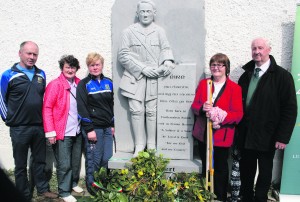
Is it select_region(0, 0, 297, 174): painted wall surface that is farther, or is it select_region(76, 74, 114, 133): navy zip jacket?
select_region(0, 0, 297, 174): painted wall surface

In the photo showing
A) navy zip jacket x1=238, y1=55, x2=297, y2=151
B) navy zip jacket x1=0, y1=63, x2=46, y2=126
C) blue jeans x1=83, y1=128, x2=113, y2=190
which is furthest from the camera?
blue jeans x1=83, y1=128, x2=113, y2=190

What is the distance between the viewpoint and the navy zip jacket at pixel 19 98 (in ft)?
10.8

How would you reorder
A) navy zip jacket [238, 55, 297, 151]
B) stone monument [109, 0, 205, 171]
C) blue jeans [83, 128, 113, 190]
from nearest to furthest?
1. navy zip jacket [238, 55, 297, 151]
2. stone monument [109, 0, 205, 171]
3. blue jeans [83, 128, 113, 190]

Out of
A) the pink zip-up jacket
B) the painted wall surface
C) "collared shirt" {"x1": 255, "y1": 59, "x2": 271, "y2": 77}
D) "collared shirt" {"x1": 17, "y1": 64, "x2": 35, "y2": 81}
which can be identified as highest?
the painted wall surface

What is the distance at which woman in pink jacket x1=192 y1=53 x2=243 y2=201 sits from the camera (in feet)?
10.1

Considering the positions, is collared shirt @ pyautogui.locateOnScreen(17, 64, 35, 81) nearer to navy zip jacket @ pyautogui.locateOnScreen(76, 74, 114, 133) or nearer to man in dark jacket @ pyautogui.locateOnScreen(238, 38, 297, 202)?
navy zip jacket @ pyautogui.locateOnScreen(76, 74, 114, 133)

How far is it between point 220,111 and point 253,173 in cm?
92

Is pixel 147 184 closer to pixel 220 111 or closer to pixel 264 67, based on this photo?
pixel 220 111

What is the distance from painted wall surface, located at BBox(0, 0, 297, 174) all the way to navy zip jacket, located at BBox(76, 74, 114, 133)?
54 centimetres

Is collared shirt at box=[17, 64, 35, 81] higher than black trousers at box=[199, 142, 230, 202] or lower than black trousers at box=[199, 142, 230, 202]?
higher

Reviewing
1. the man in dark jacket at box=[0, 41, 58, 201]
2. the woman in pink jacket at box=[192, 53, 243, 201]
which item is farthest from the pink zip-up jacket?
the woman in pink jacket at box=[192, 53, 243, 201]

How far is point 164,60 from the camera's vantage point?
11.3ft

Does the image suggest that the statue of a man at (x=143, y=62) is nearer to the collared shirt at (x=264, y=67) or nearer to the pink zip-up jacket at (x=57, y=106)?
the pink zip-up jacket at (x=57, y=106)

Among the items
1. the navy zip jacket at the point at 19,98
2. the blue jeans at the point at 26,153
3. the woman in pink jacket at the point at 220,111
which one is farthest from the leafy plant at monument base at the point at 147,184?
the navy zip jacket at the point at 19,98
